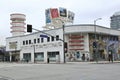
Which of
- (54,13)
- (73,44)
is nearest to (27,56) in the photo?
(54,13)

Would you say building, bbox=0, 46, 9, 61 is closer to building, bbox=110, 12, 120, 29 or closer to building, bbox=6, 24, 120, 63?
building, bbox=6, 24, 120, 63

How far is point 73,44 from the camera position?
69625mm

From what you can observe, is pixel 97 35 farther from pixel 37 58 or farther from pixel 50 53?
pixel 37 58

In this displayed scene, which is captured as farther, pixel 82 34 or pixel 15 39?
pixel 15 39

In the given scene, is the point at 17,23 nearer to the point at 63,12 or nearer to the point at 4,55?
the point at 4,55

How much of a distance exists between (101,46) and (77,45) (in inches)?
331

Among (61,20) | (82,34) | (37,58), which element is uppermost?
(61,20)

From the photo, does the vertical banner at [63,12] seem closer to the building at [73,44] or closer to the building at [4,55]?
the building at [73,44]

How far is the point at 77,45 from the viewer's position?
228ft

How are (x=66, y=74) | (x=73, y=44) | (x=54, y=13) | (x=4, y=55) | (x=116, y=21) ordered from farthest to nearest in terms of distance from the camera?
(x=116, y=21) < (x=4, y=55) < (x=54, y=13) < (x=73, y=44) < (x=66, y=74)

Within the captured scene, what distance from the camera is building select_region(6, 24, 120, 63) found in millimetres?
69125

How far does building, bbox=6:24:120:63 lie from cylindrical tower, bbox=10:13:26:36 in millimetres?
26062

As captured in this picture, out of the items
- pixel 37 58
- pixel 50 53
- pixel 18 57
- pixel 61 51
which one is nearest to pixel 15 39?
pixel 18 57

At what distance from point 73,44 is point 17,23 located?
5079 centimetres
